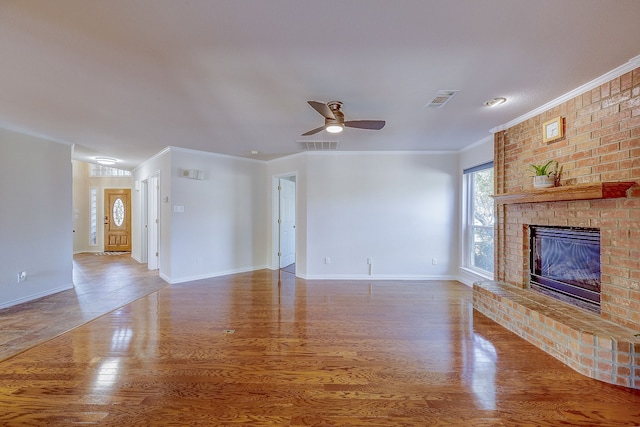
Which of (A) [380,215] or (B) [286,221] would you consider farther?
(B) [286,221]

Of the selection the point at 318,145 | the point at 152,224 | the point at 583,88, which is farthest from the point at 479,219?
the point at 152,224

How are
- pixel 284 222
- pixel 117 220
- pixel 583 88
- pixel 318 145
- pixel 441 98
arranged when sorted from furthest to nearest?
pixel 117 220 < pixel 284 222 < pixel 318 145 < pixel 441 98 < pixel 583 88

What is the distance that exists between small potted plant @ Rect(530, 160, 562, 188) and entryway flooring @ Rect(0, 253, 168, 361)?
17.1ft

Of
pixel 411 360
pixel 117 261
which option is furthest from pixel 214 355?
pixel 117 261

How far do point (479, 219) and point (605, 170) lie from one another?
7.54 feet

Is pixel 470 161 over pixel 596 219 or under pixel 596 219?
over

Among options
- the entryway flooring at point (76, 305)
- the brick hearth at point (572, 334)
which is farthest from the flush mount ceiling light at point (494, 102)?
the entryway flooring at point (76, 305)

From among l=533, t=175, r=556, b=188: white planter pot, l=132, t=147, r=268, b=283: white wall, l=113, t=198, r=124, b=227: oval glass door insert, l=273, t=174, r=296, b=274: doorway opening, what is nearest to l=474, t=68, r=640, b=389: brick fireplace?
l=533, t=175, r=556, b=188: white planter pot

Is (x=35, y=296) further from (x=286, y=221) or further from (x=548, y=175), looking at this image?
(x=548, y=175)

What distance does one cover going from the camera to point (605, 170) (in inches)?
97.0

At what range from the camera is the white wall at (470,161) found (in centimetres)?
425

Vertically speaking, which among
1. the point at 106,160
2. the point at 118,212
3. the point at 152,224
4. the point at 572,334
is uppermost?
the point at 106,160

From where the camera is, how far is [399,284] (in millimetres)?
4785

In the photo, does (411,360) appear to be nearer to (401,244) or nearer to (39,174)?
(401,244)
